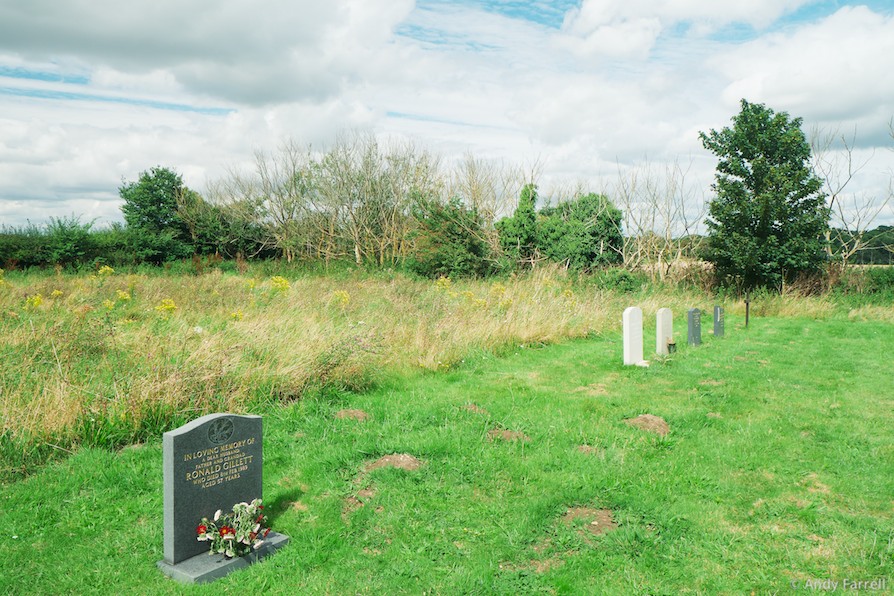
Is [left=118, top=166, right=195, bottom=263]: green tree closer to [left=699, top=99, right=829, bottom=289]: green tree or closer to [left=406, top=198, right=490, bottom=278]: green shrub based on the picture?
[left=406, top=198, right=490, bottom=278]: green shrub

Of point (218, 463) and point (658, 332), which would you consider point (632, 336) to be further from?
point (218, 463)

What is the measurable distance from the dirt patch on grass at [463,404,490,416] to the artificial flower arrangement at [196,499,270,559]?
3163 mm

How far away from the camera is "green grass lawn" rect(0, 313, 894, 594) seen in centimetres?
369

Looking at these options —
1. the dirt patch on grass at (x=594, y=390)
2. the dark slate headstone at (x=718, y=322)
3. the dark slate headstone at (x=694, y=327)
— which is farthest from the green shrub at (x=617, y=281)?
the dirt patch on grass at (x=594, y=390)

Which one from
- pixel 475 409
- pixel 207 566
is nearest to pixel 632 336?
pixel 475 409

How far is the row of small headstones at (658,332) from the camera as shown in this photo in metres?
9.89

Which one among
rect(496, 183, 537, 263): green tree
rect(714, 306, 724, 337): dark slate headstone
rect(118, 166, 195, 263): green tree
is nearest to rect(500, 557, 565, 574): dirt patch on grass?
rect(714, 306, 724, 337): dark slate headstone

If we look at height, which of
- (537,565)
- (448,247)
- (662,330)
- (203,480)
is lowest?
(537,565)

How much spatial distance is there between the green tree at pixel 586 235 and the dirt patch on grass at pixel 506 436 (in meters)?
18.6

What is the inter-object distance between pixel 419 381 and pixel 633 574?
4931 mm

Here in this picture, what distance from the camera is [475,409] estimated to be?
22.4 ft

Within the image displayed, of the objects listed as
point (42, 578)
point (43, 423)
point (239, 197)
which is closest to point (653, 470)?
point (42, 578)

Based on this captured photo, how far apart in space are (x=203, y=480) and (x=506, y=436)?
3019mm

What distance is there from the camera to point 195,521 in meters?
3.91
